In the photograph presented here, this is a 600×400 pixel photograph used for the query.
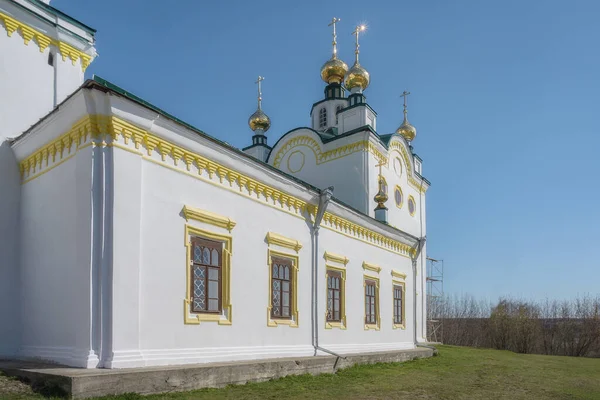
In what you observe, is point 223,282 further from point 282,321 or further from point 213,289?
point 282,321

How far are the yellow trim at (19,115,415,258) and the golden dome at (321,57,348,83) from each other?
10.7 m

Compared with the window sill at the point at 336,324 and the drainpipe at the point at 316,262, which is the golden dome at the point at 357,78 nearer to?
the drainpipe at the point at 316,262

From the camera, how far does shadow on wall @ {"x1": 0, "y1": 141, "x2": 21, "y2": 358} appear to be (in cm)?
758

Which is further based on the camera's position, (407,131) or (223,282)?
(407,131)

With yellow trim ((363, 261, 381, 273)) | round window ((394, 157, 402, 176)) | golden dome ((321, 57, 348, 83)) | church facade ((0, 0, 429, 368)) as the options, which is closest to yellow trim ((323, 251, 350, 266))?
church facade ((0, 0, 429, 368))

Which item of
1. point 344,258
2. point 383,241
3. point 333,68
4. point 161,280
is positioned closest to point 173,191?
point 161,280

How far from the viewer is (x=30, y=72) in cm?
853

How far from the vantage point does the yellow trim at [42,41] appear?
327 inches

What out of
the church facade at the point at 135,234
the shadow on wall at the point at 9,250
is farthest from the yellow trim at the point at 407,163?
the shadow on wall at the point at 9,250

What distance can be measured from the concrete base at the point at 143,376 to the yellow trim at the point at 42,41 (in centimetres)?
522

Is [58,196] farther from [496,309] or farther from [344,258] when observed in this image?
[496,309]

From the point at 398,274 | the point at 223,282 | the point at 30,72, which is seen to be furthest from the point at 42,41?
the point at 398,274

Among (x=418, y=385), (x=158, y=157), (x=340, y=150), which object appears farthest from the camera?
(x=340, y=150)

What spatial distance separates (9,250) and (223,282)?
10.9 ft
